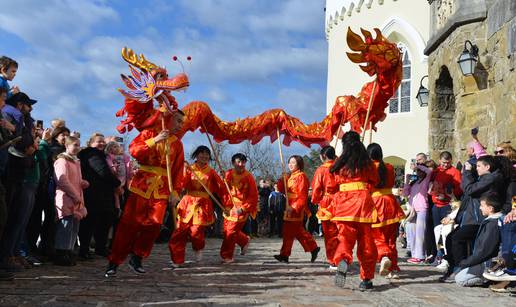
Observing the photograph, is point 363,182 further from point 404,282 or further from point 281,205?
point 281,205

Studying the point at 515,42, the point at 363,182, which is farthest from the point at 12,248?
the point at 515,42

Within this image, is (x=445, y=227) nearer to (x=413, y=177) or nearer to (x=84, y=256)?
(x=413, y=177)

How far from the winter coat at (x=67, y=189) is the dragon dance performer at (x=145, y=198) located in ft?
4.27

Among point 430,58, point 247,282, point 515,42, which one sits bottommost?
point 247,282

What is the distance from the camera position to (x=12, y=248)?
21.2 feet

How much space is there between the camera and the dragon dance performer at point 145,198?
658 centimetres

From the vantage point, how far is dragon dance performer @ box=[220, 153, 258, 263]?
8789mm

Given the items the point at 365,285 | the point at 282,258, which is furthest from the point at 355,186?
the point at 282,258

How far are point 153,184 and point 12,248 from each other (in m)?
1.61

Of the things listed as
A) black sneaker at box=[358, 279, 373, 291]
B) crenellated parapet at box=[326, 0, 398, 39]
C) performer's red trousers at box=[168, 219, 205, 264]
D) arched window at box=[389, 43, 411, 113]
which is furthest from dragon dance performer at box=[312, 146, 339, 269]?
crenellated parapet at box=[326, 0, 398, 39]

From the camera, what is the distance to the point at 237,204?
898 centimetres

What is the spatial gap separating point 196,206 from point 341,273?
2.67 meters

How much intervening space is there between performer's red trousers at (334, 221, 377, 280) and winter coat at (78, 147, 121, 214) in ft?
11.7

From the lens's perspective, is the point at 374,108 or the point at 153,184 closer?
the point at 153,184
